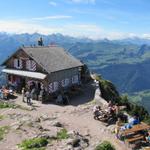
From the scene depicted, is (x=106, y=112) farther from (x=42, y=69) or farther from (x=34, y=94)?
(x=42, y=69)

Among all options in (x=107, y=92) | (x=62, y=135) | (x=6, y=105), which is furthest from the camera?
(x=107, y=92)

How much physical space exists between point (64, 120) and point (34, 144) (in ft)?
38.6

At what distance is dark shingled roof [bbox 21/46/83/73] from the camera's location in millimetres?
55688

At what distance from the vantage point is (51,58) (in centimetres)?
5856

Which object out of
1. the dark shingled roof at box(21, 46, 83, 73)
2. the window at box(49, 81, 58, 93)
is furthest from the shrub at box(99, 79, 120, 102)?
the window at box(49, 81, 58, 93)

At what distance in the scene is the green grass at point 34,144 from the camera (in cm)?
Result: 2916

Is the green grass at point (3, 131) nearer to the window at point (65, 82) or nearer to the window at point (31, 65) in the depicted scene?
the window at point (31, 65)

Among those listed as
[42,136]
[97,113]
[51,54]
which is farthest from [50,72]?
[42,136]

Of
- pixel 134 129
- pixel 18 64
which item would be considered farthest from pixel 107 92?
pixel 134 129

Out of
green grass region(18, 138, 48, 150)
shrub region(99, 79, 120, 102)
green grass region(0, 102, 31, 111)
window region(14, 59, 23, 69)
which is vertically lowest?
shrub region(99, 79, 120, 102)

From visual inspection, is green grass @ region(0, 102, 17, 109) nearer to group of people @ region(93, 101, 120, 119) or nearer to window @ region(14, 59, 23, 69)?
window @ region(14, 59, 23, 69)

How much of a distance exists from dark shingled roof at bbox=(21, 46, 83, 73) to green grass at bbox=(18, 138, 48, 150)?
2395 cm

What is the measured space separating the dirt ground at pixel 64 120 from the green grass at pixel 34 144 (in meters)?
0.62

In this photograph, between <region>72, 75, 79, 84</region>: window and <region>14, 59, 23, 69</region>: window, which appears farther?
<region>72, 75, 79, 84</region>: window
